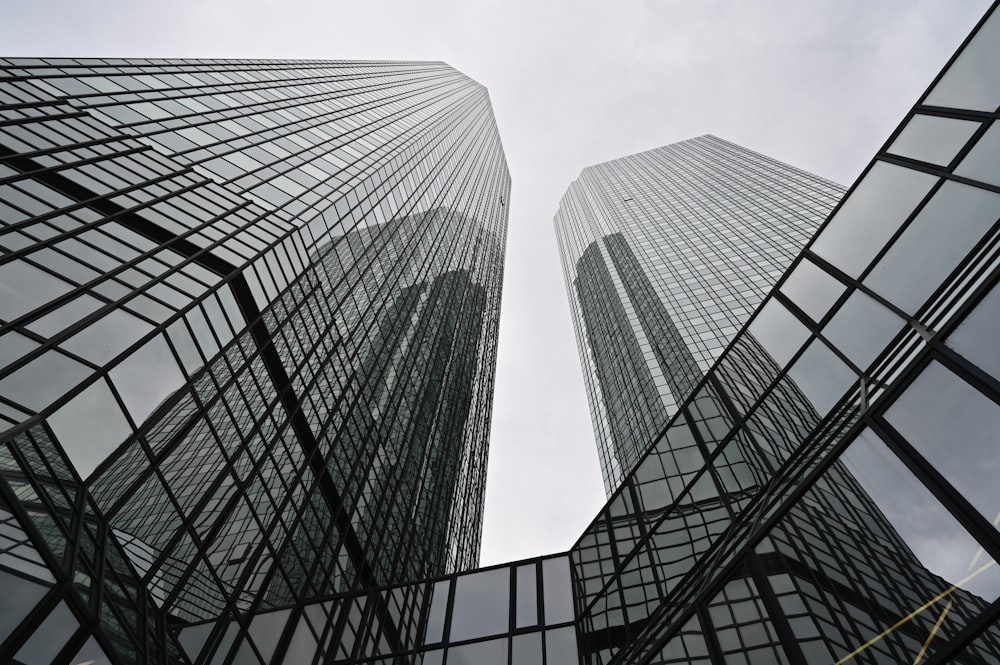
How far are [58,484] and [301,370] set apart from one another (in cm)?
1291

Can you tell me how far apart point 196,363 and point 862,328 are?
1652 cm

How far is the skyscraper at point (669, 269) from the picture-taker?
239ft

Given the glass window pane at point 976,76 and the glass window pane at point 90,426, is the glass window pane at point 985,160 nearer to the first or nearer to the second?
the glass window pane at point 976,76

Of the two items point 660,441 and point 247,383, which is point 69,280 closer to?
point 247,383

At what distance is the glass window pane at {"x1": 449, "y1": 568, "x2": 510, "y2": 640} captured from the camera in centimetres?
2083

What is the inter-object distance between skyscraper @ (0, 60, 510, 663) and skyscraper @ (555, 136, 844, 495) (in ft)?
122

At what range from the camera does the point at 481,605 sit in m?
21.9

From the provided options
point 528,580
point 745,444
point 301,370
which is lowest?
point 528,580

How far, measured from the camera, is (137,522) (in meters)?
14.0

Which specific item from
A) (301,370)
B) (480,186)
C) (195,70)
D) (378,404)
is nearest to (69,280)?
(301,370)

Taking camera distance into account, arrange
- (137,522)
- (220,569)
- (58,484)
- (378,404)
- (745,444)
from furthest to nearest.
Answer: (378,404)
(220,569)
(745,444)
(137,522)
(58,484)

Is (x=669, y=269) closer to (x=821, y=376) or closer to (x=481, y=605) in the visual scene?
(x=481, y=605)

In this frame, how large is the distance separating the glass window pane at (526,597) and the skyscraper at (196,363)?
7.36 m

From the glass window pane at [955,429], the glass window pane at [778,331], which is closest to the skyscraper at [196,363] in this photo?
the glass window pane at [955,429]
